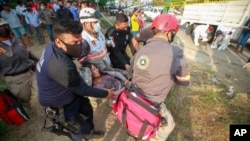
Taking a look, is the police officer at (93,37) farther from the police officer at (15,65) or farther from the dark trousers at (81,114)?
the police officer at (15,65)

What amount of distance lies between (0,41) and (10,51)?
19cm

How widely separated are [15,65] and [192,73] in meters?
4.43

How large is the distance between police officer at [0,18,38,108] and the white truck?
27.0 feet

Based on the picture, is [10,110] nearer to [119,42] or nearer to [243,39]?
[119,42]

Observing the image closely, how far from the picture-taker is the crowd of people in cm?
174

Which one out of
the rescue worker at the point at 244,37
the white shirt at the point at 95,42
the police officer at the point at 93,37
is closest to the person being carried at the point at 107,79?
the police officer at the point at 93,37

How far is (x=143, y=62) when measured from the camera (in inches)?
68.9

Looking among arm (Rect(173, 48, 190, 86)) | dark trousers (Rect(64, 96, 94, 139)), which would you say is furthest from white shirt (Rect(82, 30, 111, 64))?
arm (Rect(173, 48, 190, 86))

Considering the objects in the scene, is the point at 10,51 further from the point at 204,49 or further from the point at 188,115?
the point at 204,49

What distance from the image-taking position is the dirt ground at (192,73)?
301cm

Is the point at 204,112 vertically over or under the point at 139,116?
under

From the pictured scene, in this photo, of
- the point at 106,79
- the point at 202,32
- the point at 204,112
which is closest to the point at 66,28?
the point at 106,79

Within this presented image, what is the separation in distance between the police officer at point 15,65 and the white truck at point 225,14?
8244 mm

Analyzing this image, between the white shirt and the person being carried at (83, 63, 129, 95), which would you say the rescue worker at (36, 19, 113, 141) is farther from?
the white shirt
